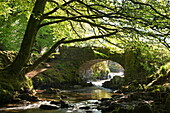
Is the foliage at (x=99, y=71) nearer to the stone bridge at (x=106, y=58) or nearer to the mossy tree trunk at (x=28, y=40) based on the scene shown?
the stone bridge at (x=106, y=58)

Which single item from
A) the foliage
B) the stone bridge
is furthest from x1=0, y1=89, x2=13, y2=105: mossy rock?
the foliage

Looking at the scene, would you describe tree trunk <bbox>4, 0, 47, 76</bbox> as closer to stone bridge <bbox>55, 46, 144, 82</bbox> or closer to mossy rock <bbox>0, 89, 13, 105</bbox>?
mossy rock <bbox>0, 89, 13, 105</bbox>

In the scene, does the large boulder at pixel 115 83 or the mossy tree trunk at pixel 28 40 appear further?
the large boulder at pixel 115 83

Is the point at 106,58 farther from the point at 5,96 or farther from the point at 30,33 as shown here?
the point at 30,33

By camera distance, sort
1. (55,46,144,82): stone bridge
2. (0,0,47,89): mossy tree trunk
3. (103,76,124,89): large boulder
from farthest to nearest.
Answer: (103,76,124,89): large boulder
(55,46,144,82): stone bridge
(0,0,47,89): mossy tree trunk

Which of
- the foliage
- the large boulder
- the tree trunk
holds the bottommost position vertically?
the large boulder

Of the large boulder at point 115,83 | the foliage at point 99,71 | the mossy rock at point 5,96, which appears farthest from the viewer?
the foliage at point 99,71

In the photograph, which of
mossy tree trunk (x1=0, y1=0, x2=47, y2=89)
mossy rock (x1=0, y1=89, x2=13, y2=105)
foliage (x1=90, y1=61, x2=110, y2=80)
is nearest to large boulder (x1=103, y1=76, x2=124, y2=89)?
foliage (x1=90, y1=61, x2=110, y2=80)

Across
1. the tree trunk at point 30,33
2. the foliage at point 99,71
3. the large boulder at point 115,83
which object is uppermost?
the tree trunk at point 30,33

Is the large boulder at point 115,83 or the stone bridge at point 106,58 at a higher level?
the stone bridge at point 106,58

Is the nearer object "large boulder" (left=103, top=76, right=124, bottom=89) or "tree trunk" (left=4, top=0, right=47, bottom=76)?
"tree trunk" (left=4, top=0, right=47, bottom=76)

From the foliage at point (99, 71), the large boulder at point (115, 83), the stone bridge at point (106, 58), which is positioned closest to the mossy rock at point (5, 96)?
the stone bridge at point (106, 58)

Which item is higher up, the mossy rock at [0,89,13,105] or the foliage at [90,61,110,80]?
the foliage at [90,61,110,80]

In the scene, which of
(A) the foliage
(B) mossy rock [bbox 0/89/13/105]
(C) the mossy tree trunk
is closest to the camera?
(C) the mossy tree trunk
